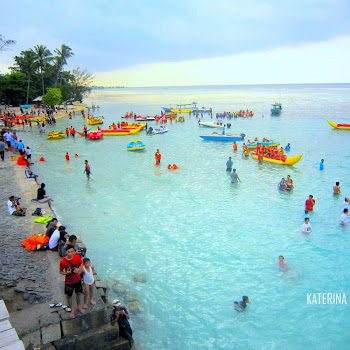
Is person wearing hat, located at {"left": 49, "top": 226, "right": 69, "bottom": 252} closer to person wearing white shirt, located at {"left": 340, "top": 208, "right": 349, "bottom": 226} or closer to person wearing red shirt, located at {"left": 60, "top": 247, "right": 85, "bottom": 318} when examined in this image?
person wearing red shirt, located at {"left": 60, "top": 247, "right": 85, "bottom": 318}

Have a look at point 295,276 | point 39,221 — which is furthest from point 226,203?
point 39,221

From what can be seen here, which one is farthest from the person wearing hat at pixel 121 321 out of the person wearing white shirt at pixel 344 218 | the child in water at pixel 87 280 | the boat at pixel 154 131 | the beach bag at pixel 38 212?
the boat at pixel 154 131

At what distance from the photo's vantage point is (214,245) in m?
11.9

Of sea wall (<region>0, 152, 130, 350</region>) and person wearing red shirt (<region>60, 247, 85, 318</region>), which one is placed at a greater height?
person wearing red shirt (<region>60, 247, 85, 318</region>)

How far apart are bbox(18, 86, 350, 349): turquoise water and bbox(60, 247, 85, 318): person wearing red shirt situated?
197cm

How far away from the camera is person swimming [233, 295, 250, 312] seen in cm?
858

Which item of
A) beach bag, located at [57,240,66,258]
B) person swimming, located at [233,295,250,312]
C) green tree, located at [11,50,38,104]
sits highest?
green tree, located at [11,50,38,104]

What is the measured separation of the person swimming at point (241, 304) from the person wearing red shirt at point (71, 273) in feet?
14.2

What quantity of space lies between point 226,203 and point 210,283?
6.80 meters

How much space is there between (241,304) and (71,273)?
16.1ft

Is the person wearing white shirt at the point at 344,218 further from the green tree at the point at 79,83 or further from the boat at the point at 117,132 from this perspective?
the green tree at the point at 79,83

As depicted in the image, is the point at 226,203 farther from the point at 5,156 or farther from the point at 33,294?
the point at 5,156

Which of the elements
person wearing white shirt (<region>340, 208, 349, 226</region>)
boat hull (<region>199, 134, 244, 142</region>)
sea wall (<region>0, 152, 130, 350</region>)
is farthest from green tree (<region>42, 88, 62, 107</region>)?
person wearing white shirt (<region>340, 208, 349, 226</region>)

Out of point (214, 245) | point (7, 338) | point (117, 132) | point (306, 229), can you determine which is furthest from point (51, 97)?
point (7, 338)
